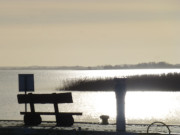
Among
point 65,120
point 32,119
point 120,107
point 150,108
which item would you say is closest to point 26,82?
point 32,119

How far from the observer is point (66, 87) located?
90000mm

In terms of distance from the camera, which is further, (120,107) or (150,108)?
(150,108)

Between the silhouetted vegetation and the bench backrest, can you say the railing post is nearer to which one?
the bench backrest

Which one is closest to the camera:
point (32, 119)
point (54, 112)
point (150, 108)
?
point (32, 119)

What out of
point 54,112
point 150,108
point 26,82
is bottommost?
point 150,108

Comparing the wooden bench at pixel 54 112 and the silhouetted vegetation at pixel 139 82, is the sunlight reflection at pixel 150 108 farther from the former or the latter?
the wooden bench at pixel 54 112

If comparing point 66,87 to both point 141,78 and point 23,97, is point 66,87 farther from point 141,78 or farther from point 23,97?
point 23,97

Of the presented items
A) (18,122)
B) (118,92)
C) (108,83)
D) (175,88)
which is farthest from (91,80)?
Answer: (118,92)

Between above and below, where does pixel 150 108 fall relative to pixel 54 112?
below

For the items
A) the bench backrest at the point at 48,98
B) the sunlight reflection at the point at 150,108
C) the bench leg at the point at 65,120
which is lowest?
the sunlight reflection at the point at 150,108

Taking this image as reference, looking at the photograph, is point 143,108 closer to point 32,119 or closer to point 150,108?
point 150,108

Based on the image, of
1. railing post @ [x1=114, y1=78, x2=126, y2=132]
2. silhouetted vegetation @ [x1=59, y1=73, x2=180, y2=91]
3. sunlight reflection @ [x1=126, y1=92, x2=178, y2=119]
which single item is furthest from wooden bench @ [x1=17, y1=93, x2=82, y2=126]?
silhouetted vegetation @ [x1=59, y1=73, x2=180, y2=91]

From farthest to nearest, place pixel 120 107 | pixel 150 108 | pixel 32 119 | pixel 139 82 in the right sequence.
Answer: pixel 139 82 < pixel 150 108 < pixel 32 119 < pixel 120 107

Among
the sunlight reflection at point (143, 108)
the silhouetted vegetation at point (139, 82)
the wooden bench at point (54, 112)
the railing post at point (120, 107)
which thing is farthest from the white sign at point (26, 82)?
the silhouetted vegetation at point (139, 82)
